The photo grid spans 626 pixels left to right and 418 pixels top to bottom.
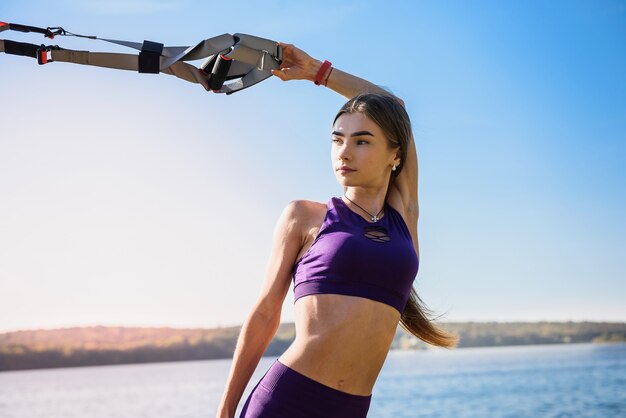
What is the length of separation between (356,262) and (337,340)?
0.28 meters

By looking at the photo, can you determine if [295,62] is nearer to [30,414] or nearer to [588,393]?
[588,393]

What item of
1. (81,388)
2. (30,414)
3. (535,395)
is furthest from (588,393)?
(81,388)

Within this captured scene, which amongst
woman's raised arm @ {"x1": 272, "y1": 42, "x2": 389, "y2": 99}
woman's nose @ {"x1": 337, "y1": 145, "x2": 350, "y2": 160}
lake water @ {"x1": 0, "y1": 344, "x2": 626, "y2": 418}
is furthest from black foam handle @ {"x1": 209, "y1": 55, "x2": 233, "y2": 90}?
lake water @ {"x1": 0, "y1": 344, "x2": 626, "y2": 418}

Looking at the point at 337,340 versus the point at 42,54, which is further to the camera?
the point at 42,54

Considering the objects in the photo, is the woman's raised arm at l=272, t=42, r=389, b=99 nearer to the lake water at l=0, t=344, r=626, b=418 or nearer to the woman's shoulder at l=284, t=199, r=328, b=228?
the woman's shoulder at l=284, t=199, r=328, b=228

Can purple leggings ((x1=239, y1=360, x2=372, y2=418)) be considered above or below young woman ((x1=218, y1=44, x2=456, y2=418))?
below

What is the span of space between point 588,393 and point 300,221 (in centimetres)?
4026

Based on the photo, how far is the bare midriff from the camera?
2742 millimetres

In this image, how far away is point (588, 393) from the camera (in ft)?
130

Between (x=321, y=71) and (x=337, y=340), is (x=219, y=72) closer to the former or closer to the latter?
(x=321, y=71)

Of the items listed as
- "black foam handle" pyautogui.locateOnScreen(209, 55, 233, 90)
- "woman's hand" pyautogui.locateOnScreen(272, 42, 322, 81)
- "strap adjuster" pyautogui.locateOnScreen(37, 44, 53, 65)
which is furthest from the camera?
"woman's hand" pyautogui.locateOnScreen(272, 42, 322, 81)

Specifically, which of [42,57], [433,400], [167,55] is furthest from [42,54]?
[433,400]

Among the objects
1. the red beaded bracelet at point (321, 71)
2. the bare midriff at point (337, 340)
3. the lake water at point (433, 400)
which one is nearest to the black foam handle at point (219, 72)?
the red beaded bracelet at point (321, 71)

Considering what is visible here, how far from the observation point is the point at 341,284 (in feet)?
9.11
